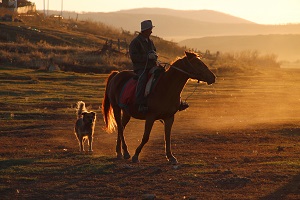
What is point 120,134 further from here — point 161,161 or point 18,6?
point 18,6

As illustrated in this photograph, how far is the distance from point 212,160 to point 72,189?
440 centimetres

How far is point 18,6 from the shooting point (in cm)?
10588

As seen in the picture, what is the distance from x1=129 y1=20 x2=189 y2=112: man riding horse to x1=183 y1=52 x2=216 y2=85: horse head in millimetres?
716

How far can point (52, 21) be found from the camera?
98.1 meters

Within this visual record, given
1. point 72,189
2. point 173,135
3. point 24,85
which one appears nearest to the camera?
point 72,189

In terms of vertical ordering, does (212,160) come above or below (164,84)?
below

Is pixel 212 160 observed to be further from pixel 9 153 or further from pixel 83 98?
pixel 83 98

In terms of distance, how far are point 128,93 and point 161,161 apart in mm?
1565

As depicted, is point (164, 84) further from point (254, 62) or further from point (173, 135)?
point (254, 62)

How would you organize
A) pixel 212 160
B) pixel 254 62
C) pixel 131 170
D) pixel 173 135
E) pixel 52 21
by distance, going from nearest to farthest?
pixel 131 170 < pixel 212 160 < pixel 173 135 < pixel 254 62 < pixel 52 21

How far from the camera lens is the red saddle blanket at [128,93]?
48.3ft

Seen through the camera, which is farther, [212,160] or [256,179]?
[212,160]

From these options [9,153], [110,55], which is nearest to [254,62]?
[110,55]

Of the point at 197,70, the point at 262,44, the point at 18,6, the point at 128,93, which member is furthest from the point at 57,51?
the point at 262,44
